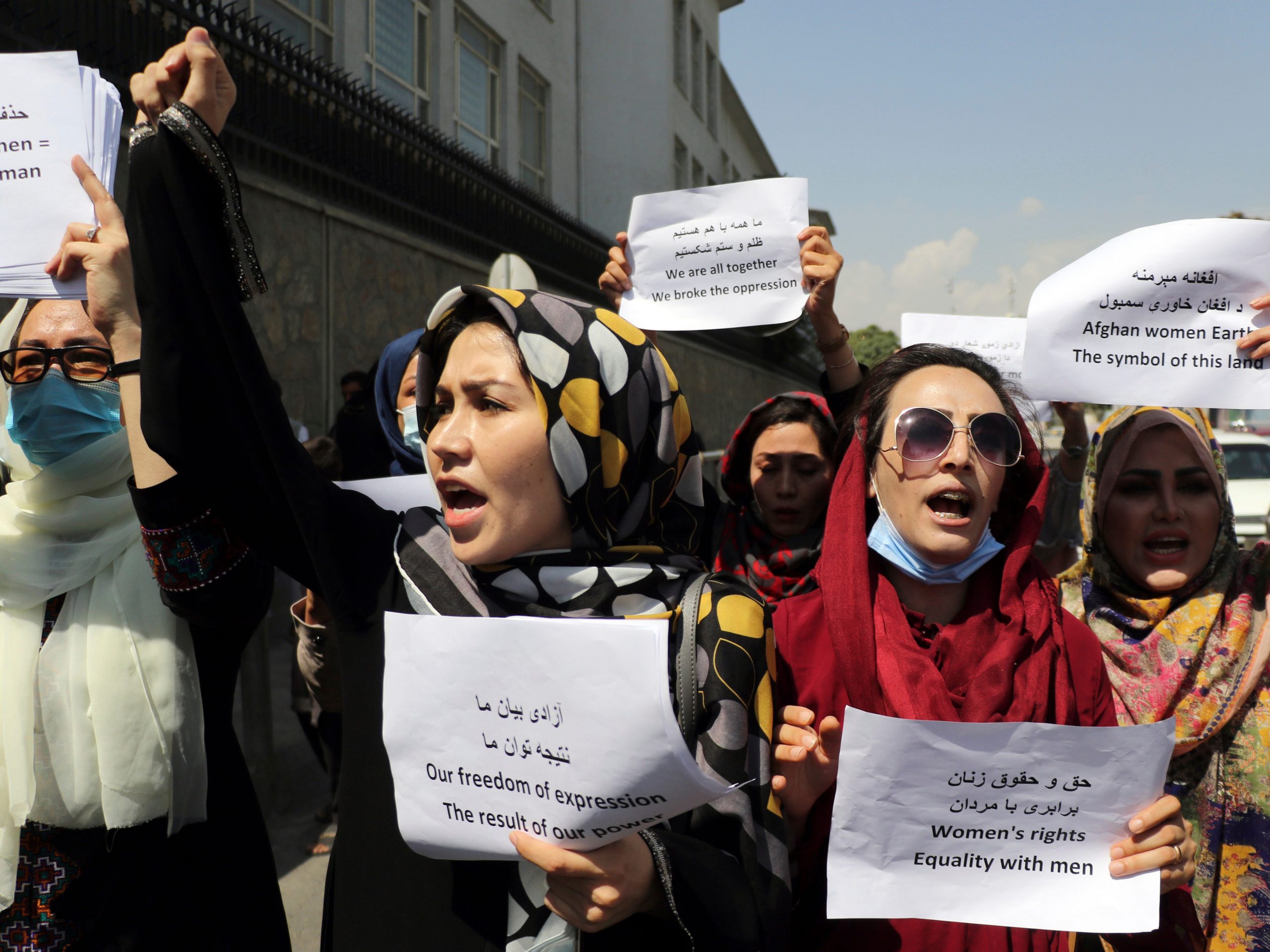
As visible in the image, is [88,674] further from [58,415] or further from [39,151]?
[39,151]

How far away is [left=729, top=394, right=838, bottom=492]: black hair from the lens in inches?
119

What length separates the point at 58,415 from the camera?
1898 millimetres

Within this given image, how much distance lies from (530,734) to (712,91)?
28.1 m

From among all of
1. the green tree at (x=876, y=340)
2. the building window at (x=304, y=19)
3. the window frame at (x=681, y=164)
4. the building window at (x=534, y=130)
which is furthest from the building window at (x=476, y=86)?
the green tree at (x=876, y=340)

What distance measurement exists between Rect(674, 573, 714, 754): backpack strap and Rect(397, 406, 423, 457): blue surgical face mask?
4.19 ft

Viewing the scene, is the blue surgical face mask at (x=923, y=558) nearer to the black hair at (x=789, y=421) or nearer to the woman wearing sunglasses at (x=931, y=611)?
the woman wearing sunglasses at (x=931, y=611)

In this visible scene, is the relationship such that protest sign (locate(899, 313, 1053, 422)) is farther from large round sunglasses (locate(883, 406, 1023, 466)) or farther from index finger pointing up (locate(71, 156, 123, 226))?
index finger pointing up (locate(71, 156, 123, 226))

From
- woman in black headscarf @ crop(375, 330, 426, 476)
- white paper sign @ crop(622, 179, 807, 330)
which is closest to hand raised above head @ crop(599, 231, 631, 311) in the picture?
white paper sign @ crop(622, 179, 807, 330)

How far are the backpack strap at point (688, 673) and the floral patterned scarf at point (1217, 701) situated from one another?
1148 millimetres

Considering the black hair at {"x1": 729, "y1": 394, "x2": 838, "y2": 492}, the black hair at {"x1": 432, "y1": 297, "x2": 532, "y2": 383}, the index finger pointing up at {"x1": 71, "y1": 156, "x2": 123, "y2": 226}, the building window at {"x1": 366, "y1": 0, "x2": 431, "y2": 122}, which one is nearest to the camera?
the black hair at {"x1": 432, "y1": 297, "x2": 532, "y2": 383}

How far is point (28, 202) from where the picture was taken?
1709 millimetres

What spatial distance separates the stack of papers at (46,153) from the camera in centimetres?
166

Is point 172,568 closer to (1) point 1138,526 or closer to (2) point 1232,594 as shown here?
(1) point 1138,526

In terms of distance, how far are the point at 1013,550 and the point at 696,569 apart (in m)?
0.69
